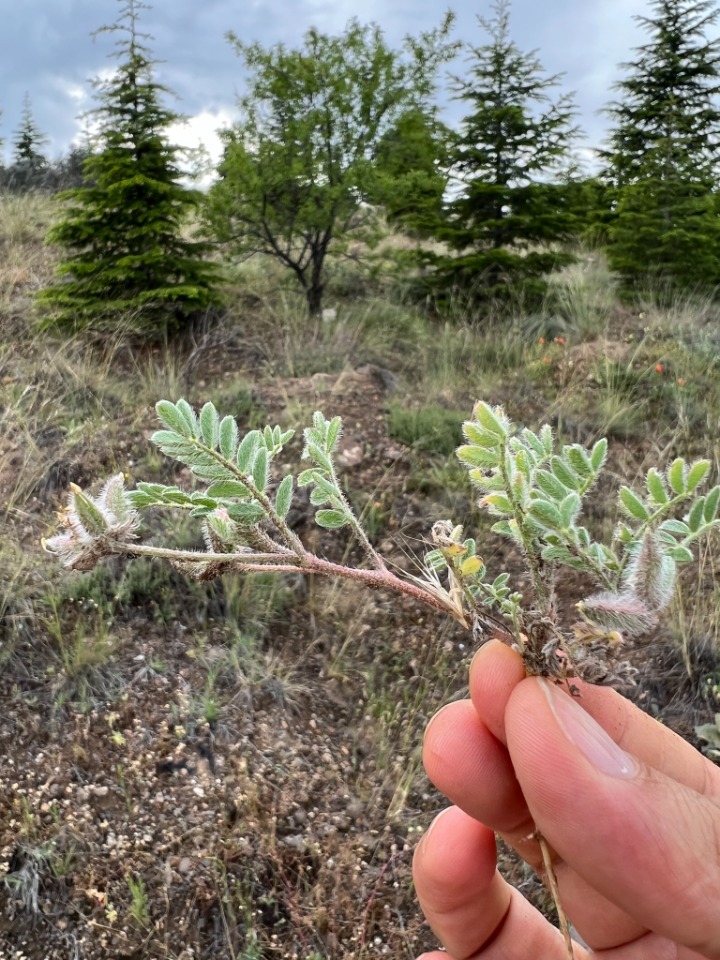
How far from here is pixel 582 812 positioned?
3.18ft

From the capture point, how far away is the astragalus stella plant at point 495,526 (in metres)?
0.77

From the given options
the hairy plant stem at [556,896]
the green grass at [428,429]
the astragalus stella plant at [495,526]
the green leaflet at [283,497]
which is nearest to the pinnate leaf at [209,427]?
the astragalus stella plant at [495,526]

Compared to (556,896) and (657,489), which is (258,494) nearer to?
(657,489)

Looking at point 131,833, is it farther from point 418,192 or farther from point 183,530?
point 418,192

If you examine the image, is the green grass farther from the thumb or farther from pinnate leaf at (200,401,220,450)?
pinnate leaf at (200,401,220,450)

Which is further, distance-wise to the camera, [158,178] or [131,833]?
[158,178]

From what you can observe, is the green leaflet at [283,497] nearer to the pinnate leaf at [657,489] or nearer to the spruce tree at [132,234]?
the pinnate leaf at [657,489]

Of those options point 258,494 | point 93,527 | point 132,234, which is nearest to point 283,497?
point 258,494

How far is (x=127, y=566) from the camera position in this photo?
3320 mm

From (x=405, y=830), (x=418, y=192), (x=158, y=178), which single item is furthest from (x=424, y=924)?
(x=418, y=192)

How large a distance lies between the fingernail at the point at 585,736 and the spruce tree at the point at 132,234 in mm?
5329

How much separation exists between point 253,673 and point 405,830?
899 mm

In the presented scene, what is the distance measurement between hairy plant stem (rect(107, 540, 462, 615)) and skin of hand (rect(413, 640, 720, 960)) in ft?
Answer: 0.77

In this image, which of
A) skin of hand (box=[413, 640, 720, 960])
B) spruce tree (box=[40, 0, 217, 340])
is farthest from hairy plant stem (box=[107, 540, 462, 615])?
spruce tree (box=[40, 0, 217, 340])
